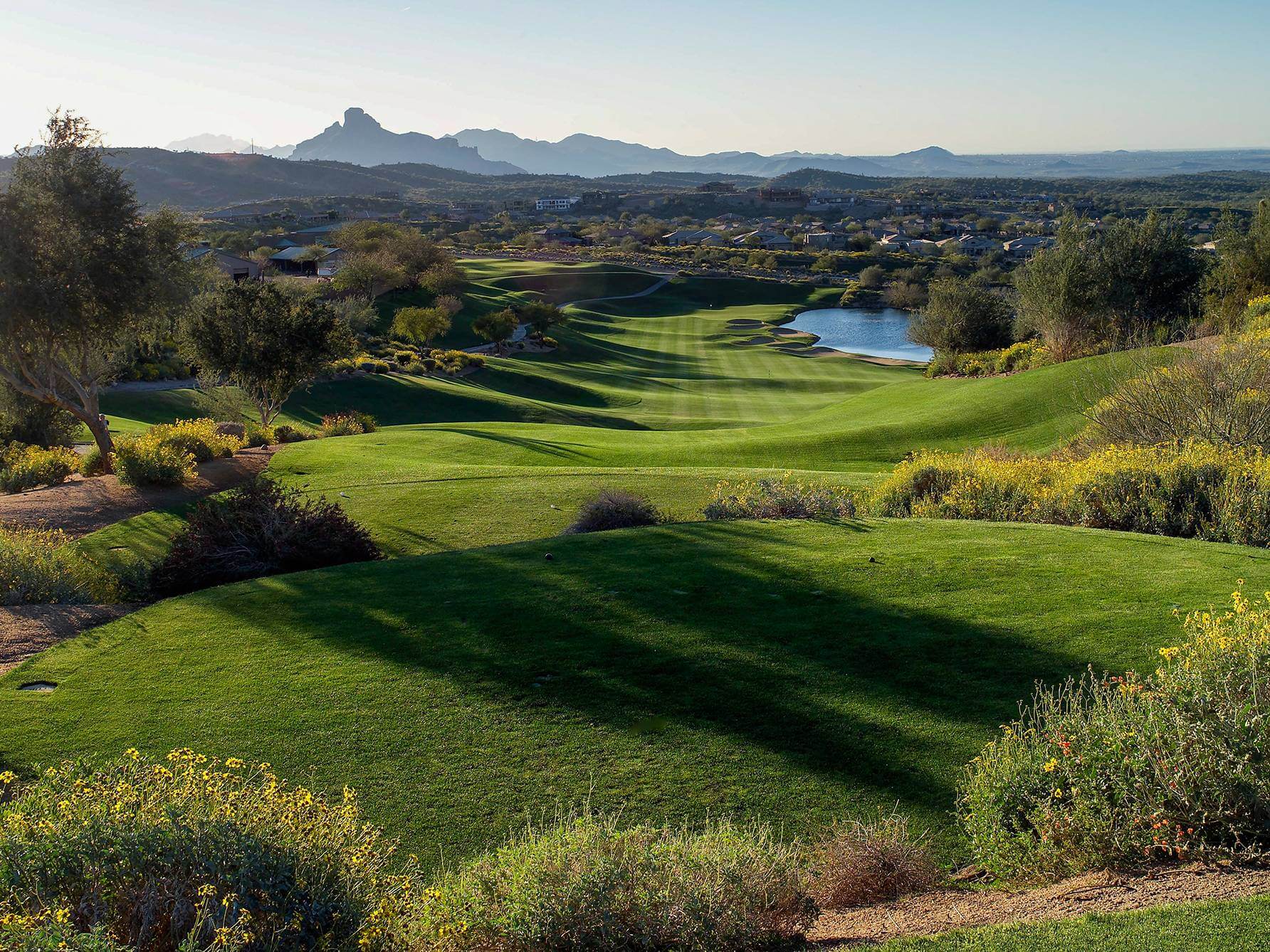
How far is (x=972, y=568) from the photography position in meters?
11.3

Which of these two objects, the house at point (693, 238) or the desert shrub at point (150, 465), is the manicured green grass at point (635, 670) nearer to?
the desert shrub at point (150, 465)

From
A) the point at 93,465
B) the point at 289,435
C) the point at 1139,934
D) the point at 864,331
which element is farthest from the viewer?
the point at 864,331

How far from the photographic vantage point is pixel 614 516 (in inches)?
627

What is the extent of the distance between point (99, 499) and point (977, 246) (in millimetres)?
151345

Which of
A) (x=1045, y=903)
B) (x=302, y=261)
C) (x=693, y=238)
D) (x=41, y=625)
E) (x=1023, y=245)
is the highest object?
(x=693, y=238)

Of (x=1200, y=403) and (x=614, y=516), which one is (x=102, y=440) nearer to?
(x=614, y=516)

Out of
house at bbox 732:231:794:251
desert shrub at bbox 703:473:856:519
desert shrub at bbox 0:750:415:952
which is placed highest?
house at bbox 732:231:794:251

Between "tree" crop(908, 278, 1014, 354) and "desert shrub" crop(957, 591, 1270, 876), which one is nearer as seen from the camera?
"desert shrub" crop(957, 591, 1270, 876)

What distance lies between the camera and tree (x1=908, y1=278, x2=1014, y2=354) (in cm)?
4959

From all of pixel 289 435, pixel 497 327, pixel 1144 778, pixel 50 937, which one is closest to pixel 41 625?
pixel 50 937

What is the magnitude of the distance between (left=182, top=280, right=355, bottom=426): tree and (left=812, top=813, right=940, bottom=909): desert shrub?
25050 millimetres

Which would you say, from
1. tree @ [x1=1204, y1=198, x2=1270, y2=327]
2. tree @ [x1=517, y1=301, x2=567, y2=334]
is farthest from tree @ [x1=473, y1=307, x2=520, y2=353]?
tree @ [x1=1204, y1=198, x2=1270, y2=327]

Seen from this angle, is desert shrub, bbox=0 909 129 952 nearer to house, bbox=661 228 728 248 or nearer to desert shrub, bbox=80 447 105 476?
desert shrub, bbox=80 447 105 476

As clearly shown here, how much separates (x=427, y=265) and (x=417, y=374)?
33.9 metres
